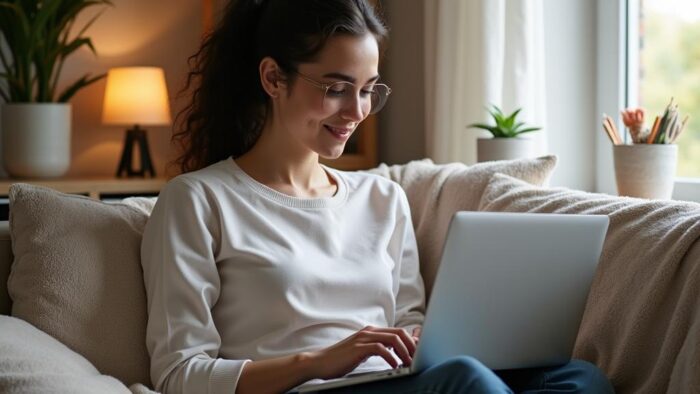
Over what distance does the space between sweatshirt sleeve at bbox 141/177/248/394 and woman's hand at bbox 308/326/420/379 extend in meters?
0.13

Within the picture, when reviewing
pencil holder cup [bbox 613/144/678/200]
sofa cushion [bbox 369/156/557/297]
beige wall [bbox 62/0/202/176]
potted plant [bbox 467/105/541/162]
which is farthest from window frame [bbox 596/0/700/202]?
beige wall [bbox 62/0/202/176]

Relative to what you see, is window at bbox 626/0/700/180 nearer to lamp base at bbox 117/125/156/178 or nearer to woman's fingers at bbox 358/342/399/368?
woman's fingers at bbox 358/342/399/368

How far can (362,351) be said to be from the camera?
4.27 ft

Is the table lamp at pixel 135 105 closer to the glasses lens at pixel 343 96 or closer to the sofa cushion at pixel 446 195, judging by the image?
the sofa cushion at pixel 446 195

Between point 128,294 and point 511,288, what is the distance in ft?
2.18

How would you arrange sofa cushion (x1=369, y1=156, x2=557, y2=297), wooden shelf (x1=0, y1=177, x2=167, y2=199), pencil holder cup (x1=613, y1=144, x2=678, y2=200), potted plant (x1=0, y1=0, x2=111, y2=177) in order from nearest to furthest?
sofa cushion (x1=369, y1=156, x2=557, y2=297), pencil holder cup (x1=613, y1=144, x2=678, y2=200), wooden shelf (x1=0, y1=177, x2=167, y2=199), potted plant (x1=0, y1=0, x2=111, y2=177)

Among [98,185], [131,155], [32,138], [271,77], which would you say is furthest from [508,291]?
[131,155]

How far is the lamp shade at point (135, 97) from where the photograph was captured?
139 inches

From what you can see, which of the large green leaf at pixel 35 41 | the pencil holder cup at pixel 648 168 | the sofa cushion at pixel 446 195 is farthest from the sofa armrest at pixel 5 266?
the large green leaf at pixel 35 41

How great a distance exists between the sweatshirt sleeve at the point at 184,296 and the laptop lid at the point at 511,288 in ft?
1.11

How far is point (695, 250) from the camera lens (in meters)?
1.38

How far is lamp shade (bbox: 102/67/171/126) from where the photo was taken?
3.53 meters

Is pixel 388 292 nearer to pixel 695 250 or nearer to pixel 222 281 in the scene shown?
pixel 222 281

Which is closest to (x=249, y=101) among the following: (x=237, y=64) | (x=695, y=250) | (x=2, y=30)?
(x=237, y=64)
